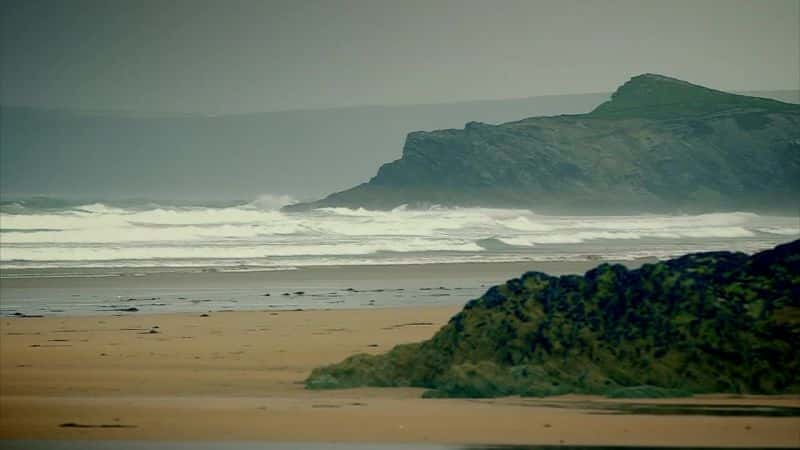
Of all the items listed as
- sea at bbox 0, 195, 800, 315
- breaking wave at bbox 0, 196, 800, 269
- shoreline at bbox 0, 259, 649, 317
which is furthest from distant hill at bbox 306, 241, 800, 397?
breaking wave at bbox 0, 196, 800, 269

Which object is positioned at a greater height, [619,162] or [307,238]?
[619,162]

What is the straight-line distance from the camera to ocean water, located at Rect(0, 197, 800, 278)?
129 feet

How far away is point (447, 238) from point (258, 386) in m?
35.6

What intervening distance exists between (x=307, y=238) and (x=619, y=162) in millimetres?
39745

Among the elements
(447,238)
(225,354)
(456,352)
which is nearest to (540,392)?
(456,352)

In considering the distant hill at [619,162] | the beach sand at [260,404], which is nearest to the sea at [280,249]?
the beach sand at [260,404]

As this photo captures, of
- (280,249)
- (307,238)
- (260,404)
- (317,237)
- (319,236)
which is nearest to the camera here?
(260,404)

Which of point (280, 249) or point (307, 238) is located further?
point (307, 238)

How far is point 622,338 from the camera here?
1386 cm

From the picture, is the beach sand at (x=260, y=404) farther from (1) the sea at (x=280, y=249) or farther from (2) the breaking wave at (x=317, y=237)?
(2) the breaking wave at (x=317, y=237)

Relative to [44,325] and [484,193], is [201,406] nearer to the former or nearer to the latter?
[44,325]

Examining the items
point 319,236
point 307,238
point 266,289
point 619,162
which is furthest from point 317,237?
point 619,162

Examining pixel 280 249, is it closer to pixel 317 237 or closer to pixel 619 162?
pixel 317 237

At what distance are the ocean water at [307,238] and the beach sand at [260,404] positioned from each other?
16723mm
